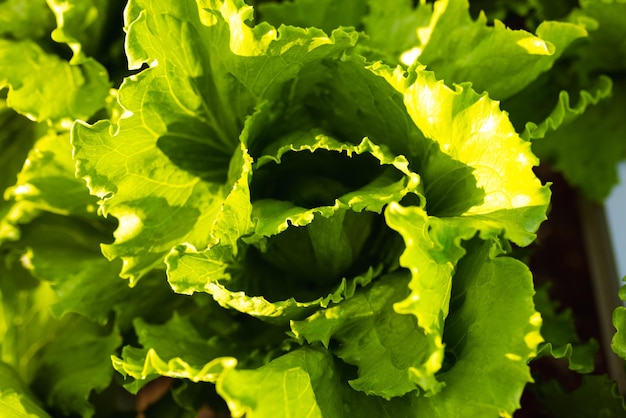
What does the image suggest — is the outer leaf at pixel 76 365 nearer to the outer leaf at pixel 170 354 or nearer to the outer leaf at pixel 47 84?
the outer leaf at pixel 170 354

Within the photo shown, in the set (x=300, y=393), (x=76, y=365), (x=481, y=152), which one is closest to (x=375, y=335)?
(x=300, y=393)

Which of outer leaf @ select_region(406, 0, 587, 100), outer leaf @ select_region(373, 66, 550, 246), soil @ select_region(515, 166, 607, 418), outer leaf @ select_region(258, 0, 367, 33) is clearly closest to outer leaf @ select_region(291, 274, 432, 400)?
outer leaf @ select_region(373, 66, 550, 246)

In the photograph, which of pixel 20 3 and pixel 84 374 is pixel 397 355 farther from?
pixel 20 3

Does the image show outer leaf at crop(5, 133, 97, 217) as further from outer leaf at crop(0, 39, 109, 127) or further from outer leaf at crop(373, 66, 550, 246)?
outer leaf at crop(373, 66, 550, 246)

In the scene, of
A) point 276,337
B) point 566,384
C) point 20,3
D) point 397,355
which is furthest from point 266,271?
point 566,384

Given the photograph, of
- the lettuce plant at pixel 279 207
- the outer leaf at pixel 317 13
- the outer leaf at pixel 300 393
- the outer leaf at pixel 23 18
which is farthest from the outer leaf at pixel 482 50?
the outer leaf at pixel 23 18

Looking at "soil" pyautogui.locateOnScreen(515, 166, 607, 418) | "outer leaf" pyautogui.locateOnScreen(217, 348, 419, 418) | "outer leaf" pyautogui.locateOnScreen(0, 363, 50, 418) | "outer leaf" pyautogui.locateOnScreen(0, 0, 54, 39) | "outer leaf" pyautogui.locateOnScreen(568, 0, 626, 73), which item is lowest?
"soil" pyautogui.locateOnScreen(515, 166, 607, 418)

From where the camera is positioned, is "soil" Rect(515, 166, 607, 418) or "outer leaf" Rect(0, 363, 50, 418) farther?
"soil" Rect(515, 166, 607, 418)

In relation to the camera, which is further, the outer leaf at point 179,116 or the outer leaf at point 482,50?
the outer leaf at point 482,50

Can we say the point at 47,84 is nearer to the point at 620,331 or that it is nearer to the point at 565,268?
the point at 620,331
